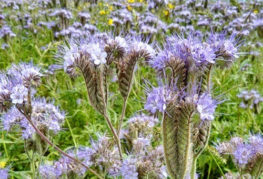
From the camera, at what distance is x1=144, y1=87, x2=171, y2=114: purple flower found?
123 centimetres

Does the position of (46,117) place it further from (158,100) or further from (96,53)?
(158,100)

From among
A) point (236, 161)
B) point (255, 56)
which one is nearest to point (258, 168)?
point (236, 161)

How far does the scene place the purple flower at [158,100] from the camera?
1232 millimetres

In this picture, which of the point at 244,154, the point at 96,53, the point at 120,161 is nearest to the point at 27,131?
the point at 120,161

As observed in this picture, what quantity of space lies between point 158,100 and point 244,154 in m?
0.71

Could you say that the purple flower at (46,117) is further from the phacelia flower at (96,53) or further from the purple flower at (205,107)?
the purple flower at (205,107)

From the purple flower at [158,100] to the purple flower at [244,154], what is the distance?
2.17 ft

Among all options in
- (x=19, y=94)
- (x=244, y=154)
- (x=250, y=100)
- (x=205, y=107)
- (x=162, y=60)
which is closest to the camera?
(x=205, y=107)

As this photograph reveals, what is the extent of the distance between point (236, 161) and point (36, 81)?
3.36ft

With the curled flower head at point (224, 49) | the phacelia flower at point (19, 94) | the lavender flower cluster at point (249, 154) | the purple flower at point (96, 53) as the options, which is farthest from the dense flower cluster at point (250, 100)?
the phacelia flower at point (19, 94)

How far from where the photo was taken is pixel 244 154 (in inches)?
68.0

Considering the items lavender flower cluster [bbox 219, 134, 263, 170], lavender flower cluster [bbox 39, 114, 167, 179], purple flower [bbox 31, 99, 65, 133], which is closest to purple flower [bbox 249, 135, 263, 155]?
lavender flower cluster [bbox 219, 134, 263, 170]

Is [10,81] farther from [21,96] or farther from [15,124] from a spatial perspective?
[15,124]

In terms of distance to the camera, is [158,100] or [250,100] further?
[250,100]
